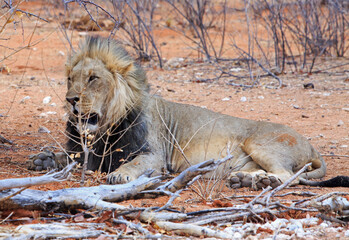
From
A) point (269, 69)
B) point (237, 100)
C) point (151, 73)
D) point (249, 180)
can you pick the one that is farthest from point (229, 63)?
point (249, 180)

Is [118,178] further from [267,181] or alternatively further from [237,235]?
[237,235]

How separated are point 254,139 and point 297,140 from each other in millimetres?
409

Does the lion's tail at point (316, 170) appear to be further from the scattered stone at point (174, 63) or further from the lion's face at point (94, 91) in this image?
the scattered stone at point (174, 63)

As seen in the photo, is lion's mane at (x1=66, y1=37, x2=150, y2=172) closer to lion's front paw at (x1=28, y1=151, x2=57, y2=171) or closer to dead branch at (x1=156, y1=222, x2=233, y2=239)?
lion's front paw at (x1=28, y1=151, x2=57, y2=171)

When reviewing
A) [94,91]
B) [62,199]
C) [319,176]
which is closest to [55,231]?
[62,199]

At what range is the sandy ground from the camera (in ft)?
18.1

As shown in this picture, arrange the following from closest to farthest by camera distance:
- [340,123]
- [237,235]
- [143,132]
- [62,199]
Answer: [237,235] → [62,199] → [143,132] → [340,123]

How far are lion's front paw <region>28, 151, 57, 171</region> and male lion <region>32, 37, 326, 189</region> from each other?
0.01 meters

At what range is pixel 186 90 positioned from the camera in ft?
28.9

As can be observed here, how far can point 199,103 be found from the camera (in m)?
8.02

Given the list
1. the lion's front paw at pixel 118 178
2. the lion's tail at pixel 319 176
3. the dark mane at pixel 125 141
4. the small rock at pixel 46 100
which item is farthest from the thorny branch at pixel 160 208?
the small rock at pixel 46 100

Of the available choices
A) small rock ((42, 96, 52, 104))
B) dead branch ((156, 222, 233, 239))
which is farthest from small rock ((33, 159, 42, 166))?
small rock ((42, 96, 52, 104))

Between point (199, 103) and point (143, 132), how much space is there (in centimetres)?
325

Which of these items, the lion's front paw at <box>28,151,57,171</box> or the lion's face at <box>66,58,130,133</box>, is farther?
the lion's front paw at <box>28,151,57,171</box>
